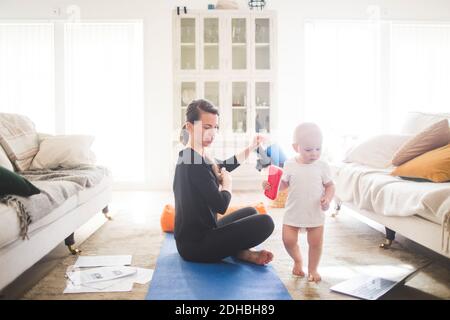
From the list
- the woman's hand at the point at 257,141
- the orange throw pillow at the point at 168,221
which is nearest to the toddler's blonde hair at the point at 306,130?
the woman's hand at the point at 257,141

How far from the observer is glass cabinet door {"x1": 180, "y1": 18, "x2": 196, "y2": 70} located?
4.22 meters

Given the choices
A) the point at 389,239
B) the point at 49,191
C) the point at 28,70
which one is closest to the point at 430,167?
the point at 389,239

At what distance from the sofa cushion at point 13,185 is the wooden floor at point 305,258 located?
1.38 feet

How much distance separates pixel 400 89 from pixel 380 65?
1.32ft

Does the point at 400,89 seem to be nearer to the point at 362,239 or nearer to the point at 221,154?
the point at 221,154

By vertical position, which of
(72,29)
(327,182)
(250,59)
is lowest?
(327,182)

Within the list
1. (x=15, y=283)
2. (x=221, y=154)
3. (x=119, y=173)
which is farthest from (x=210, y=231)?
(x=119, y=173)

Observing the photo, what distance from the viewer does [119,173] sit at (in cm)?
467

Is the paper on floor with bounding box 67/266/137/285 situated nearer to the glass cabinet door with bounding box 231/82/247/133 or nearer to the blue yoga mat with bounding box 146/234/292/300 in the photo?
the blue yoga mat with bounding box 146/234/292/300

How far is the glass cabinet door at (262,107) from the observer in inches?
169

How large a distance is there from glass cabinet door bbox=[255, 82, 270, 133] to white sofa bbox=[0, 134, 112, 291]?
84.5 inches

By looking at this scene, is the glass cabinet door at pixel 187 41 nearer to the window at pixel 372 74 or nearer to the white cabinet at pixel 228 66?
the white cabinet at pixel 228 66

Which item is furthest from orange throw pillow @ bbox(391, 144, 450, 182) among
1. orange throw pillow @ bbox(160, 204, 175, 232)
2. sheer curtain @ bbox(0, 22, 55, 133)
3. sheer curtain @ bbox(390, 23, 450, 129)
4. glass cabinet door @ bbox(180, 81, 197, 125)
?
sheer curtain @ bbox(0, 22, 55, 133)

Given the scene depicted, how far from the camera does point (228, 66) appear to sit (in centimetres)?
422
